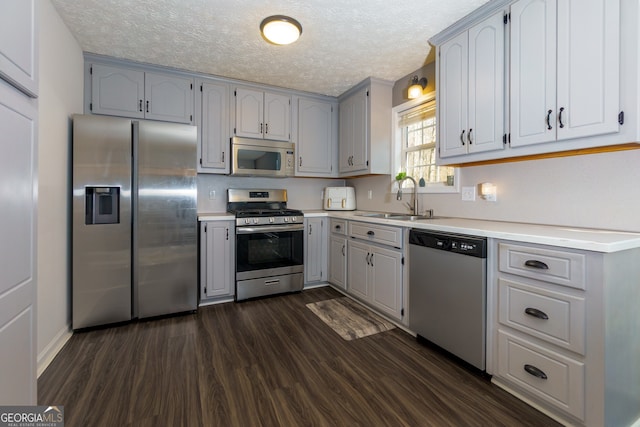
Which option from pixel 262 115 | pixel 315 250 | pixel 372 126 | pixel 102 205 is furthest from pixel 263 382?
pixel 262 115

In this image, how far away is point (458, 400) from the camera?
63.7 inches

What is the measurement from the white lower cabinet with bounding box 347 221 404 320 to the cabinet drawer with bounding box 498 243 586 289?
87cm

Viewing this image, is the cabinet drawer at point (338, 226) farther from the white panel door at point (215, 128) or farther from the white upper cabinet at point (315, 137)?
the white panel door at point (215, 128)

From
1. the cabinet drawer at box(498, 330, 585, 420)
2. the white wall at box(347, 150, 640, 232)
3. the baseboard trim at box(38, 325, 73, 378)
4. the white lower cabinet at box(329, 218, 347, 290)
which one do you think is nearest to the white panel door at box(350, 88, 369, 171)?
the white lower cabinet at box(329, 218, 347, 290)

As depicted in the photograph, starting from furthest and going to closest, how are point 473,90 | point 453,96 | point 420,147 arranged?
1. point 420,147
2. point 453,96
3. point 473,90

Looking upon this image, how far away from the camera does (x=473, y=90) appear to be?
216 centimetres

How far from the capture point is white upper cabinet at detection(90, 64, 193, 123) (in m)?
2.80

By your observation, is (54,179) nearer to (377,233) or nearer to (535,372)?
(377,233)

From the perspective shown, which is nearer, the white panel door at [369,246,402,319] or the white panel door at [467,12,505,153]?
the white panel door at [467,12,505,153]

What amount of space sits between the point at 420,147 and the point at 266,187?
1.96 meters

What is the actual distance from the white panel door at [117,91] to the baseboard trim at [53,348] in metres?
1.97

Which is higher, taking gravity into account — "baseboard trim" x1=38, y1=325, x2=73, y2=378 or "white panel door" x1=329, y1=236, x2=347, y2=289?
"white panel door" x1=329, y1=236, x2=347, y2=289

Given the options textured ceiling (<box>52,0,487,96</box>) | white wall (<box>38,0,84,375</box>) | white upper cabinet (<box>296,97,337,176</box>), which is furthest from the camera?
white upper cabinet (<box>296,97,337,176</box>)

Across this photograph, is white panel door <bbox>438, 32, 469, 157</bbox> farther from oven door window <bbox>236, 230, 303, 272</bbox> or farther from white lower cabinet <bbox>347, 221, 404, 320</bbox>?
oven door window <bbox>236, 230, 303, 272</bbox>
